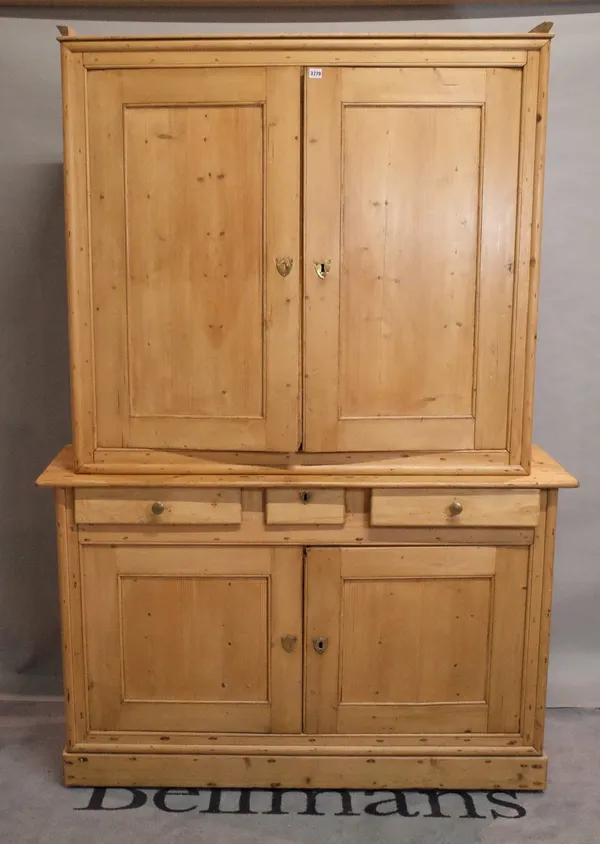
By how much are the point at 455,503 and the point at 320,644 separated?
55 cm

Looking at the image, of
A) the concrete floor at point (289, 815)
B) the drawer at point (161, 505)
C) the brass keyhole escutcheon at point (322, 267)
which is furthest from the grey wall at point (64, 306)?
the brass keyhole escutcheon at point (322, 267)

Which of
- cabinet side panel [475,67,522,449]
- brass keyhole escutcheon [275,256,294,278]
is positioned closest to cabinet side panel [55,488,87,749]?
brass keyhole escutcheon [275,256,294,278]

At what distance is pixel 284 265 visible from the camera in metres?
2.12

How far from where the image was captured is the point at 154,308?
2154 millimetres

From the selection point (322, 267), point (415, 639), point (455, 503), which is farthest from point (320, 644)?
point (322, 267)

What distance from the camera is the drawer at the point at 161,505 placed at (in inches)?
86.4

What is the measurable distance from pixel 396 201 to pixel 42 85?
132 centimetres

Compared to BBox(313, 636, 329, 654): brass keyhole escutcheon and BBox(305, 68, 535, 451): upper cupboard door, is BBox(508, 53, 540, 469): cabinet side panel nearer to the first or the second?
BBox(305, 68, 535, 451): upper cupboard door

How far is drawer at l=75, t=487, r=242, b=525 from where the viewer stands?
220 cm

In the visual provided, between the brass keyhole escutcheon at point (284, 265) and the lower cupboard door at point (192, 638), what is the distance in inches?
29.9

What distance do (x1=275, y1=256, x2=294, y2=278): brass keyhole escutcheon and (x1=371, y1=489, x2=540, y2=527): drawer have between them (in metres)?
0.64

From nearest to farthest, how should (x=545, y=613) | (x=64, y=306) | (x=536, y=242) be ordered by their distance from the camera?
(x=536, y=242) < (x=545, y=613) < (x=64, y=306)

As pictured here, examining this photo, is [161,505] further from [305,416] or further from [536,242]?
[536,242]

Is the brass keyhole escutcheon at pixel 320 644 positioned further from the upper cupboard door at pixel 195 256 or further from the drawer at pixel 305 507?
the upper cupboard door at pixel 195 256
